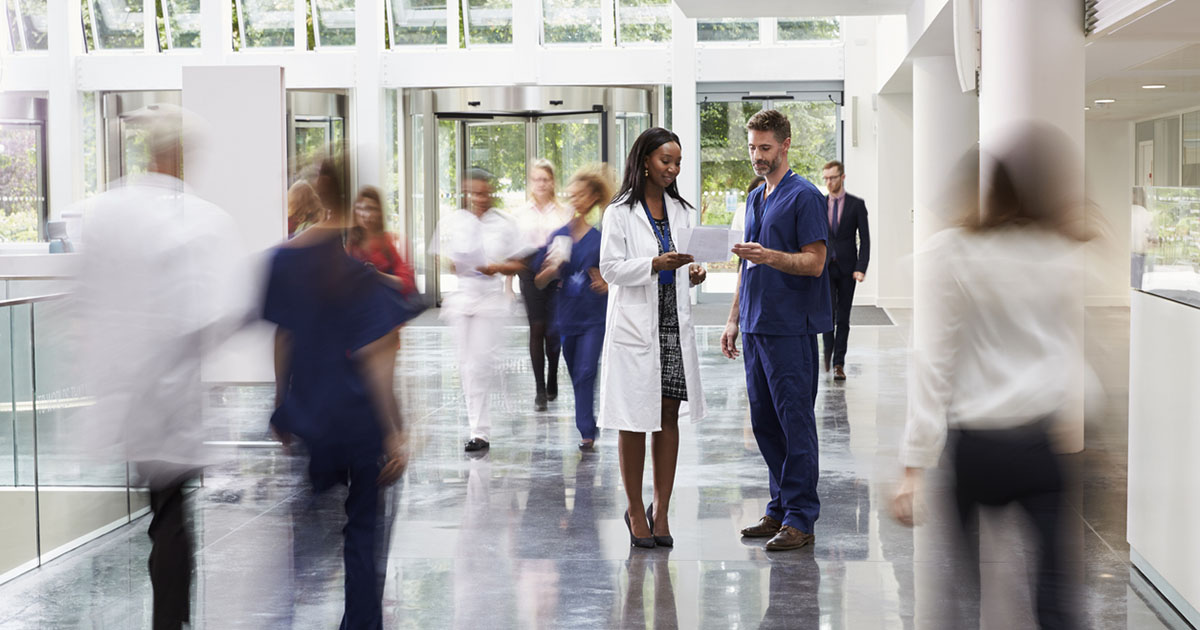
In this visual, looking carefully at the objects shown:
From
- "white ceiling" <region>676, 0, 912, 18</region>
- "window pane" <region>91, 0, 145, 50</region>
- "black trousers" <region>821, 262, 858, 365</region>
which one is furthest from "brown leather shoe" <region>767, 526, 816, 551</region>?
"window pane" <region>91, 0, 145, 50</region>

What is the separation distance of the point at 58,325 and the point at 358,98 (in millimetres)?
13956

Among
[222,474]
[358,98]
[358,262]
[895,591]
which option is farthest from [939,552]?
[358,98]

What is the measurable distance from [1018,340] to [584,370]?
494cm

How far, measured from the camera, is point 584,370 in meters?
8.03

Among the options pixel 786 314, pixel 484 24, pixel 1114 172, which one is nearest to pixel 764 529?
pixel 786 314

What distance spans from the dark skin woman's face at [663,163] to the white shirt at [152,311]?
2.10 m

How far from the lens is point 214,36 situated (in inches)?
799

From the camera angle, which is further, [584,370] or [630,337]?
[584,370]

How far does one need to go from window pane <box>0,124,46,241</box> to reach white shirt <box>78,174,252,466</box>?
18874mm

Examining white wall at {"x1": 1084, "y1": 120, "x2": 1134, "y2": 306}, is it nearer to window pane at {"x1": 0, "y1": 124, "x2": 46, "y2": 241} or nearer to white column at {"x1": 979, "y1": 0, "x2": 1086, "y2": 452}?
white column at {"x1": 979, "y1": 0, "x2": 1086, "y2": 452}

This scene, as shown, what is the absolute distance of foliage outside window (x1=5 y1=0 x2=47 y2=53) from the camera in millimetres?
21203

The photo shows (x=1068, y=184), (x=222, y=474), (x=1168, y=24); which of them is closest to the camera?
(x=1068, y=184)

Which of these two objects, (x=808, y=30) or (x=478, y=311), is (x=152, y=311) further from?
(x=808, y=30)

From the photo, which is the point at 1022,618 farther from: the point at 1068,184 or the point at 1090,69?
the point at 1090,69
